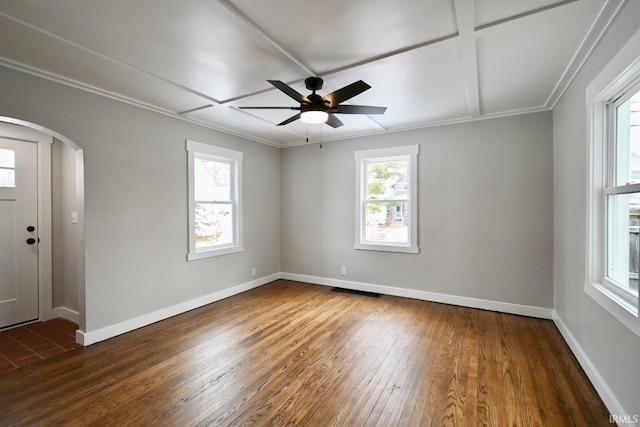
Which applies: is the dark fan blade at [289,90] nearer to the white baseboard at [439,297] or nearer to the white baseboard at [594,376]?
the white baseboard at [594,376]

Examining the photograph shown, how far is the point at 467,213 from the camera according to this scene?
3.99 meters

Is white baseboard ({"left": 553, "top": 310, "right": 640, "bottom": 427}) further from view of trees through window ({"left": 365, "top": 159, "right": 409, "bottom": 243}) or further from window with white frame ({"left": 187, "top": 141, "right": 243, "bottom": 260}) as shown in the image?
window with white frame ({"left": 187, "top": 141, "right": 243, "bottom": 260})

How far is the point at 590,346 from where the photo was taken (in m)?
2.30

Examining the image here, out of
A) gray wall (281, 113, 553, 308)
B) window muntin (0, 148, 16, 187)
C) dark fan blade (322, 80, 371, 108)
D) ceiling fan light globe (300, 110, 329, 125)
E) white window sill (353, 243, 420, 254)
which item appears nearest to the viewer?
dark fan blade (322, 80, 371, 108)

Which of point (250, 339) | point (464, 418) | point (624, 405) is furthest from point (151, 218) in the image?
point (624, 405)

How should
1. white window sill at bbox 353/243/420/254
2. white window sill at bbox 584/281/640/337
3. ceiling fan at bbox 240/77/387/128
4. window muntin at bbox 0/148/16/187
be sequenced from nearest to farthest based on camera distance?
white window sill at bbox 584/281/640/337 → ceiling fan at bbox 240/77/387/128 → window muntin at bbox 0/148/16/187 → white window sill at bbox 353/243/420/254

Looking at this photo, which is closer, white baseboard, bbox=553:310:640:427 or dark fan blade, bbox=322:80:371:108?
white baseboard, bbox=553:310:640:427

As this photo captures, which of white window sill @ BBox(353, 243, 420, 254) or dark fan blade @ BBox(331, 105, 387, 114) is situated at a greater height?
dark fan blade @ BBox(331, 105, 387, 114)

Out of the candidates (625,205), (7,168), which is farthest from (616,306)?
(7,168)

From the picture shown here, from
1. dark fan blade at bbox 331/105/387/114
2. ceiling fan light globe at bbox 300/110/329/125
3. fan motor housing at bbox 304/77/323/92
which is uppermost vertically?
fan motor housing at bbox 304/77/323/92

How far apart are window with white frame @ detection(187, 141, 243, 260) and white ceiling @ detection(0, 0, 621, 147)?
104 centimetres

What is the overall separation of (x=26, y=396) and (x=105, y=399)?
23.8 inches

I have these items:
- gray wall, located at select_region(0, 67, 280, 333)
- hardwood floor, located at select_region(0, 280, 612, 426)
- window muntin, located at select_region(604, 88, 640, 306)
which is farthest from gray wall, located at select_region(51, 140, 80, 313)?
window muntin, located at select_region(604, 88, 640, 306)

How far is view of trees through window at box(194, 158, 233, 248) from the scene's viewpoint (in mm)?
4223
